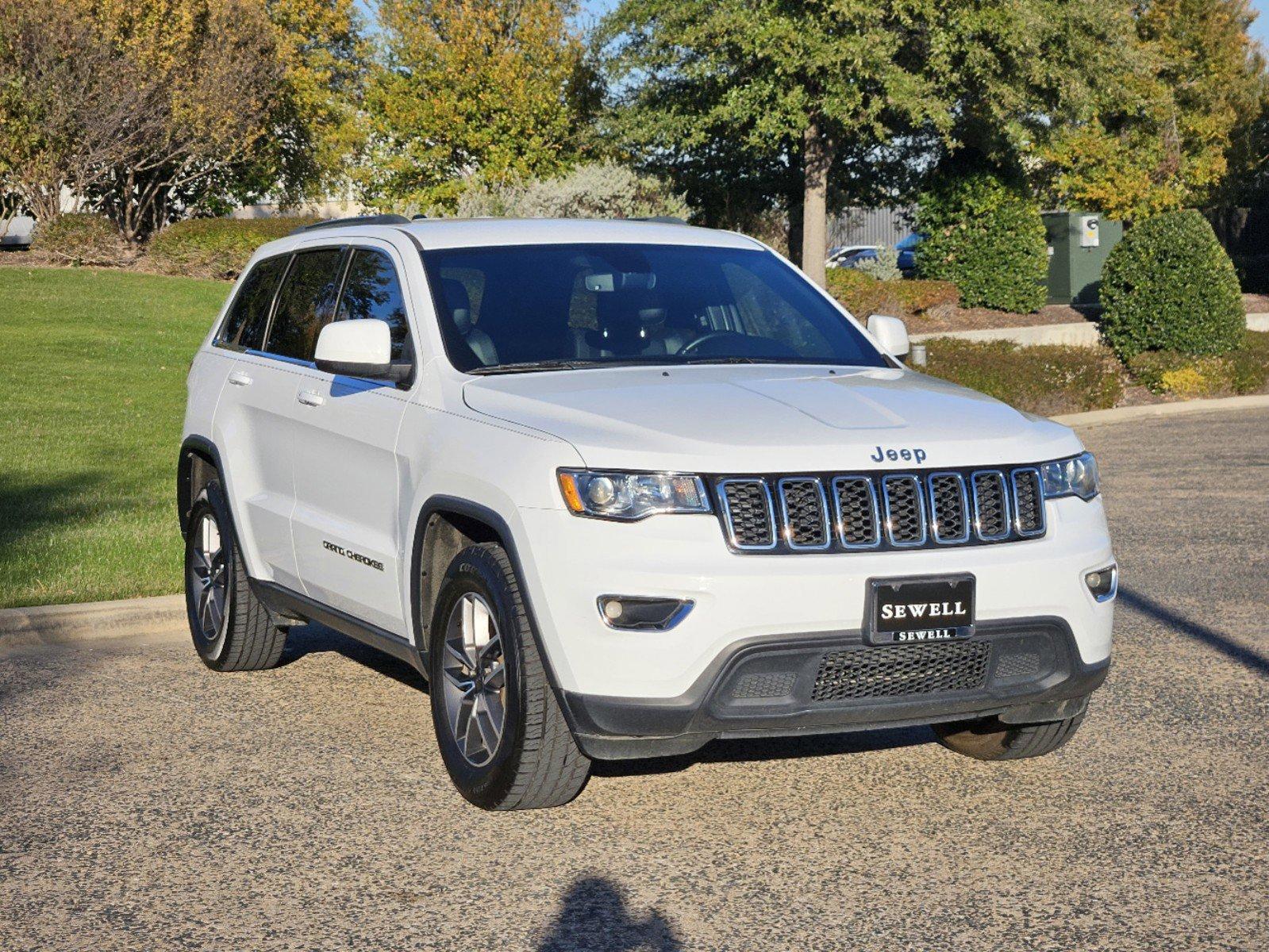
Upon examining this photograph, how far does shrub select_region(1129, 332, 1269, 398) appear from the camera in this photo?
76.1 ft

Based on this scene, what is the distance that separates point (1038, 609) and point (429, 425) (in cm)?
208

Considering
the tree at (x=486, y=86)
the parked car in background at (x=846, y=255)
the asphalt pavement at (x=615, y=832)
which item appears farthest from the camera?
the parked car in background at (x=846, y=255)

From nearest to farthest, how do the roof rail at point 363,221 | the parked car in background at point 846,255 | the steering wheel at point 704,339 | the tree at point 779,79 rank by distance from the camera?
the steering wheel at point 704,339, the roof rail at point 363,221, the tree at point 779,79, the parked car in background at point 846,255

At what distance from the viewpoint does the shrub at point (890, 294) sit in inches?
1082

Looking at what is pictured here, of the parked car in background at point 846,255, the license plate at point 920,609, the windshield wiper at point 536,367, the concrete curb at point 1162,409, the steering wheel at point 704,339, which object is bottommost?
the parked car in background at point 846,255

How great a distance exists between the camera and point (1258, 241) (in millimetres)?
52875

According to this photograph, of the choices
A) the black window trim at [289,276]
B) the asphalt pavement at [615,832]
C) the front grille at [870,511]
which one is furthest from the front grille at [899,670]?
the black window trim at [289,276]

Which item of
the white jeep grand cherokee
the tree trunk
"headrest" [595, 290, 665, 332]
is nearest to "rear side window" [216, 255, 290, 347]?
the white jeep grand cherokee

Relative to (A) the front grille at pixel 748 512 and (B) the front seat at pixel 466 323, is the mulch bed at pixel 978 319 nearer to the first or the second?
(B) the front seat at pixel 466 323

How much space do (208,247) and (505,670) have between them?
28.5m

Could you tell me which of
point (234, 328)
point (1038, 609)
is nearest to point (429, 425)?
point (1038, 609)

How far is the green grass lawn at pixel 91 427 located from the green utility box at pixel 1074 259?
16424mm

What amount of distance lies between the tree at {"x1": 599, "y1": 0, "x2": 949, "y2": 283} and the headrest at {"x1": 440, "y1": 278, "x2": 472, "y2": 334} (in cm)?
2034

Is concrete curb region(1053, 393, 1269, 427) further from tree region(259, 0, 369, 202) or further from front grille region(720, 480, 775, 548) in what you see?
tree region(259, 0, 369, 202)
